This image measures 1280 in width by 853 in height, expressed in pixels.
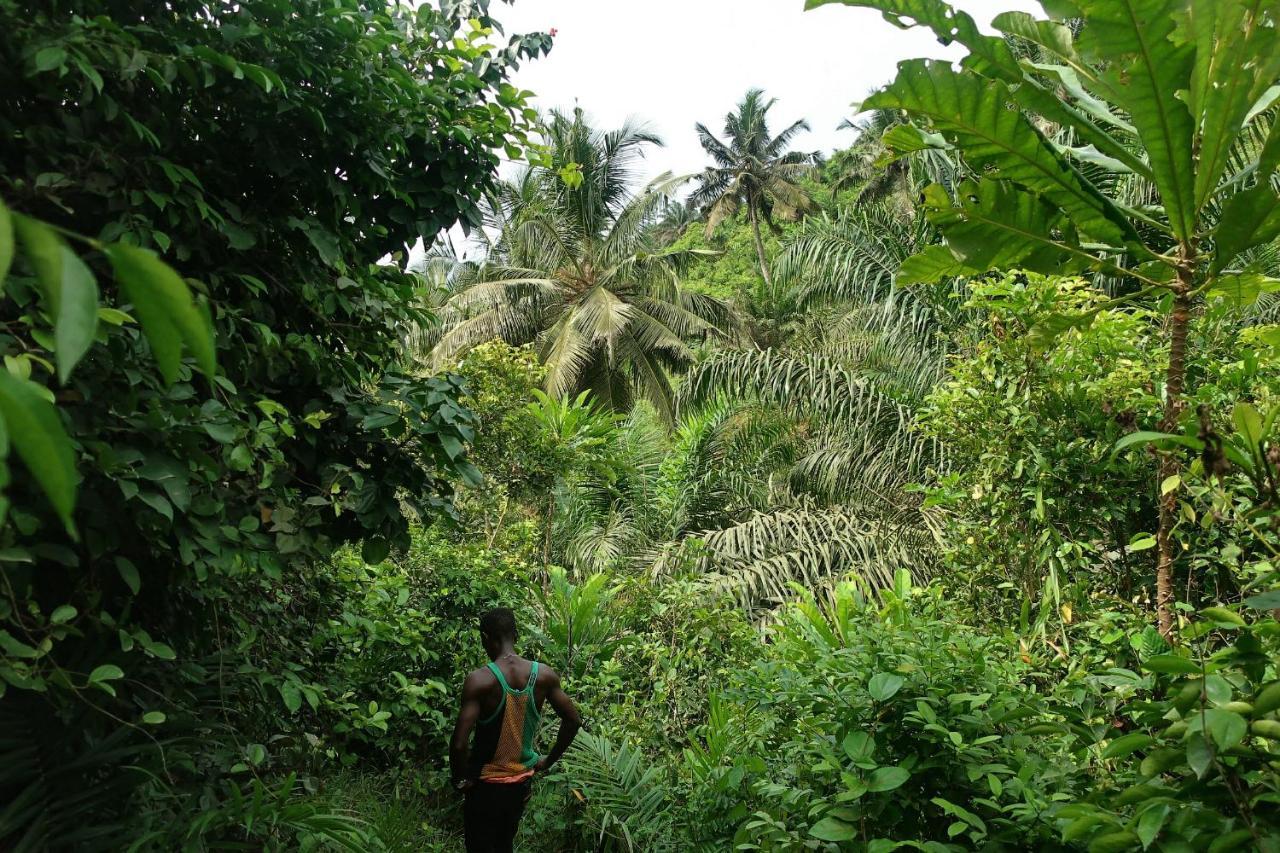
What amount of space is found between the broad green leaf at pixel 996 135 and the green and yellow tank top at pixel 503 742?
9.34 ft

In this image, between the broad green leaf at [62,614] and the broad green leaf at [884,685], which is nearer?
the broad green leaf at [62,614]

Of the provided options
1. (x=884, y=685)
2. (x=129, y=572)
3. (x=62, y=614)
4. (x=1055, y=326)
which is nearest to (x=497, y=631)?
(x=129, y=572)

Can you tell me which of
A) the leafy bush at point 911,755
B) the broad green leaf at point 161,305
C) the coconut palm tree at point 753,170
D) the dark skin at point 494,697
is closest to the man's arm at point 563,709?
the dark skin at point 494,697

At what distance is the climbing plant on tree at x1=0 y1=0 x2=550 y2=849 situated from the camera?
2.51m

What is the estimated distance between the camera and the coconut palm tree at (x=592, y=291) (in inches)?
806

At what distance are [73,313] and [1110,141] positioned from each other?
3058 millimetres

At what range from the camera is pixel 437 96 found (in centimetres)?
347

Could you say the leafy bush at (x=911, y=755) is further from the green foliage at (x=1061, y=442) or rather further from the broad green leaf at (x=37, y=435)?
the broad green leaf at (x=37, y=435)

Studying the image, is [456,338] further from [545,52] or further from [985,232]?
[985,232]

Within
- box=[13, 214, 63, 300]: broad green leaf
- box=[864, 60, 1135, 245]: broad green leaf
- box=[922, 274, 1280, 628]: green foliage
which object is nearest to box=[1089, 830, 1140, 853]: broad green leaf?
box=[864, 60, 1135, 245]: broad green leaf

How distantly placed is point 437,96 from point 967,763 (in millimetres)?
3042

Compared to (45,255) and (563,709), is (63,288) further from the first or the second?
(563,709)

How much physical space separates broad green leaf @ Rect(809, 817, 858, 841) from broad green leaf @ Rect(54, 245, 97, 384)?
241 centimetres

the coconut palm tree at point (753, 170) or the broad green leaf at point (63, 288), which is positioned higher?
the coconut palm tree at point (753, 170)
